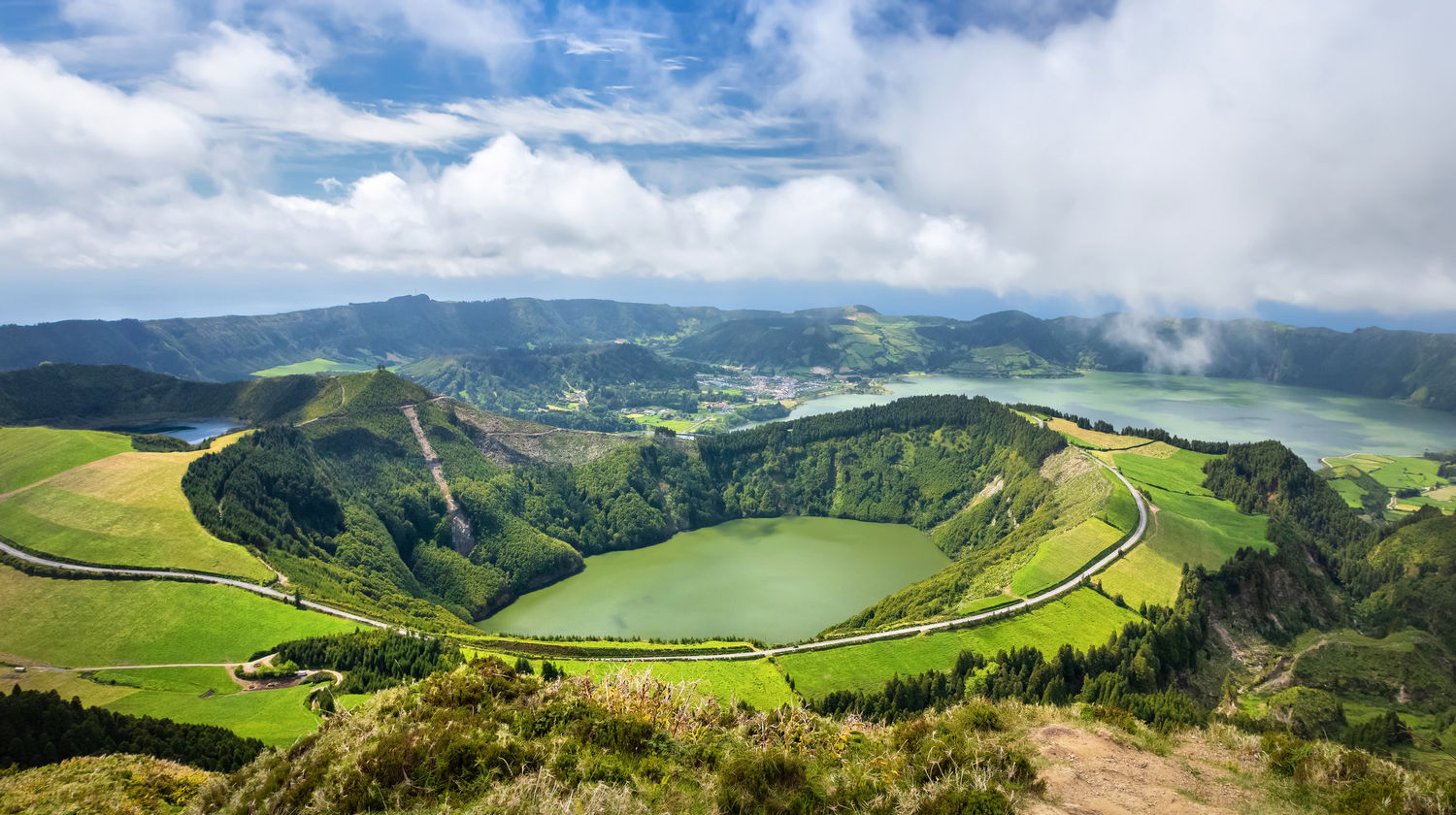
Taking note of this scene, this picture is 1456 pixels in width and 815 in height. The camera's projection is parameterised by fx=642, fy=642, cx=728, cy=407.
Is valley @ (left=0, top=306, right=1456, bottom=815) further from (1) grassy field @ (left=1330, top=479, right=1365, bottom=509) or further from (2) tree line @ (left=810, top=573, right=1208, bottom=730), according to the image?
(1) grassy field @ (left=1330, top=479, right=1365, bottom=509)

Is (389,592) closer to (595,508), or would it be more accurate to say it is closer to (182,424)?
(595,508)

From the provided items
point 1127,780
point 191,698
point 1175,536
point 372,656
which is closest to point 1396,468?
point 1175,536

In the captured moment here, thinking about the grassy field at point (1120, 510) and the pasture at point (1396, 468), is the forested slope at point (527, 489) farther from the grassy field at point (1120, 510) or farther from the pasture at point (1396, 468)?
the pasture at point (1396, 468)

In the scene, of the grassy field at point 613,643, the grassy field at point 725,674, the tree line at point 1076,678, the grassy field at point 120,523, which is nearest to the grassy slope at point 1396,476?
the tree line at point 1076,678

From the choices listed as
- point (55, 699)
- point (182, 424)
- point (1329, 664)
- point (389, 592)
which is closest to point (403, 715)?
point (55, 699)

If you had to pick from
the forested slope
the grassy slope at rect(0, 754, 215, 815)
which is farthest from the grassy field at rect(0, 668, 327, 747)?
the forested slope
